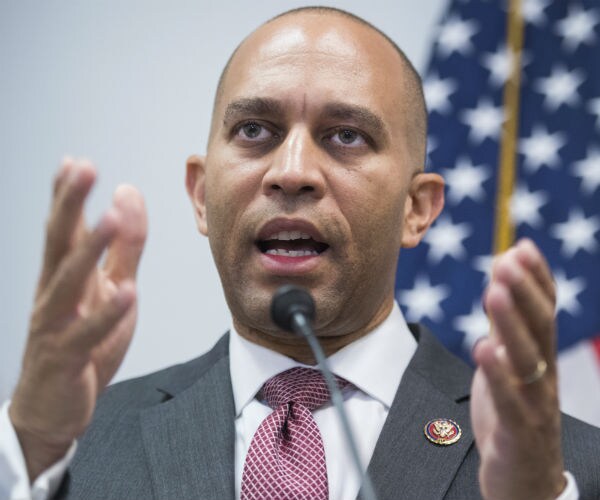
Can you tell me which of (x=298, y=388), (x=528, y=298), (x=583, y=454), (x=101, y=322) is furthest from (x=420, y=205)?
(x=101, y=322)

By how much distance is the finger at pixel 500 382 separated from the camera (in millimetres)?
1089

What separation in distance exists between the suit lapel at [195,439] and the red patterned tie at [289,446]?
64 mm

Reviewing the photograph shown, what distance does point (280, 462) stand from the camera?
5.00ft

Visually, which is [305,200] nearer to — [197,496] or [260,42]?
[260,42]

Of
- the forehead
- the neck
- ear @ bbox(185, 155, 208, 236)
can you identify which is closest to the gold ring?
the neck

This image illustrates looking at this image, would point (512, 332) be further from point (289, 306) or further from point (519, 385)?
point (289, 306)

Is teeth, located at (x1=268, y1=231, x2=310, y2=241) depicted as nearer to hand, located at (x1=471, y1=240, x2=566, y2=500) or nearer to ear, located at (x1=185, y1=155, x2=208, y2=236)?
ear, located at (x1=185, y1=155, x2=208, y2=236)

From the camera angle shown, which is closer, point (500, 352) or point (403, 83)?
point (500, 352)

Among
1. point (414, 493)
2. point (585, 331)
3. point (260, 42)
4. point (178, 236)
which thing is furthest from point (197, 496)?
point (585, 331)

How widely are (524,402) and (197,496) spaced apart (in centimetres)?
65

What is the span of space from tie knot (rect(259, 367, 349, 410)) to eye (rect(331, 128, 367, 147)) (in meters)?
0.47

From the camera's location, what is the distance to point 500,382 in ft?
3.62

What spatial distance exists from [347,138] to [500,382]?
0.78 meters

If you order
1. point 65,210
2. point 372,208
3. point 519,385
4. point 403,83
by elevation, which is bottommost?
point 519,385
